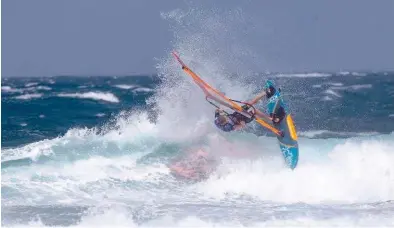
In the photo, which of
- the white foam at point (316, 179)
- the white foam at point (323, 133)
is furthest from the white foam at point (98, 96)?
the white foam at point (316, 179)

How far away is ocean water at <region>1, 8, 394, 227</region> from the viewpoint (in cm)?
1441

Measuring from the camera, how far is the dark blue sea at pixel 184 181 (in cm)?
1441

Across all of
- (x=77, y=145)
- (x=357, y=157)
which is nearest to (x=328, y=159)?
(x=357, y=157)

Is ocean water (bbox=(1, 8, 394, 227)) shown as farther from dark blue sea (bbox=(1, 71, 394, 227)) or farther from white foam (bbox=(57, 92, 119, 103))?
white foam (bbox=(57, 92, 119, 103))

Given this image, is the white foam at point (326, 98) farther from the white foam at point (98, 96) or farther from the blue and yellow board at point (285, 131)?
the blue and yellow board at point (285, 131)

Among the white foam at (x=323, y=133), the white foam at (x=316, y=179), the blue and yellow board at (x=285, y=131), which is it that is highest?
the white foam at (x=323, y=133)

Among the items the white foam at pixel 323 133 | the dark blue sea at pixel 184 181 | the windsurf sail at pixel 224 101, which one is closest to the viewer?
the dark blue sea at pixel 184 181

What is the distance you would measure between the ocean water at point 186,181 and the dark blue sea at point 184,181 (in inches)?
1.5

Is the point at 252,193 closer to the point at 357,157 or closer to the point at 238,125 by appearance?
the point at 238,125

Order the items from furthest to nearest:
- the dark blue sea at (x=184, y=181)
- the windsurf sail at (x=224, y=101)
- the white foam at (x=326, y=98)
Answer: the white foam at (x=326, y=98), the windsurf sail at (x=224, y=101), the dark blue sea at (x=184, y=181)

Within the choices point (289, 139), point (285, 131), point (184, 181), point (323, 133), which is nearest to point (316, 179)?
point (289, 139)

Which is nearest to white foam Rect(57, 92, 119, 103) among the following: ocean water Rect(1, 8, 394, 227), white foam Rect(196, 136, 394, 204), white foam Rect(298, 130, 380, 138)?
ocean water Rect(1, 8, 394, 227)

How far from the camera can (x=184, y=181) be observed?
1878 centimetres

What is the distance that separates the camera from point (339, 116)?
116ft
